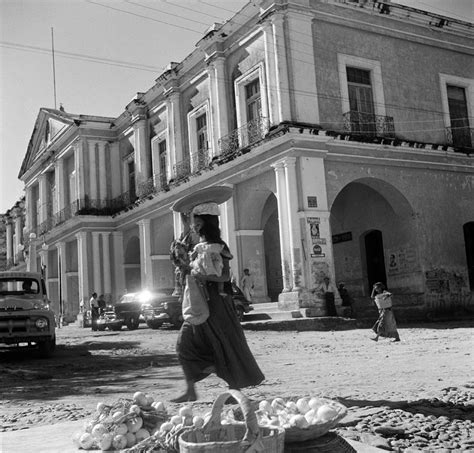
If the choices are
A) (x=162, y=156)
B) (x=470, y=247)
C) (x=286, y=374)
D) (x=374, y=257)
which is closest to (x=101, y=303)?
(x=162, y=156)

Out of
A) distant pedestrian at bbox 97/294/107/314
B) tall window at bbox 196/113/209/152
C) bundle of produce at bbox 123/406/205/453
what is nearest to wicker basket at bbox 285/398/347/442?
bundle of produce at bbox 123/406/205/453

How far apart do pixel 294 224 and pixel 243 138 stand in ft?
13.2

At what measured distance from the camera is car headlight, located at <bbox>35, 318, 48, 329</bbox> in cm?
1206

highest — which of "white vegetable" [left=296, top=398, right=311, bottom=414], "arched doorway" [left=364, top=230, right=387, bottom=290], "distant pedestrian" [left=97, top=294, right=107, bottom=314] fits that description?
"arched doorway" [left=364, top=230, right=387, bottom=290]

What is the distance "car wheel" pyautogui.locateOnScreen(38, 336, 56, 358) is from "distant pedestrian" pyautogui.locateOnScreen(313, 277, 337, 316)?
7.45 metres

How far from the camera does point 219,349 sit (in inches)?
199

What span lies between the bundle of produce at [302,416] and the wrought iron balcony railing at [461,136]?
18847mm

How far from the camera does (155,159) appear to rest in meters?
26.1

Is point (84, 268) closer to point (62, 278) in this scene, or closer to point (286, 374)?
point (62, 278)

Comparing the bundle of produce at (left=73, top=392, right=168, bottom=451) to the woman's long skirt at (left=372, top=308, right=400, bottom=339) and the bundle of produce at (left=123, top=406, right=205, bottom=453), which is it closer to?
the bundle of produce at (left=123, top=406, right=205, bottom=453)

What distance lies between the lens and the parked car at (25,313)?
1184 centimetres

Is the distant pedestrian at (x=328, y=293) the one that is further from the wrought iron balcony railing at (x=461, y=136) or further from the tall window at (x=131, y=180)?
the tall window at (x=131, y=180)

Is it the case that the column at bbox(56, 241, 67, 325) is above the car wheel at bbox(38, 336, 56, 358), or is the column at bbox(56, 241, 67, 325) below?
above

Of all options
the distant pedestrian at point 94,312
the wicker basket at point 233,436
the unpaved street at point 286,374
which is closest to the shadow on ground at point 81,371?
the unpaved street at point 286,374
